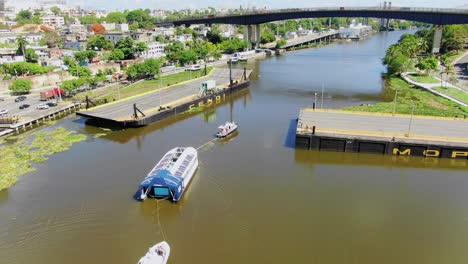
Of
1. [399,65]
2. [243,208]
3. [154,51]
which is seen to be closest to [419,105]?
[399,65]

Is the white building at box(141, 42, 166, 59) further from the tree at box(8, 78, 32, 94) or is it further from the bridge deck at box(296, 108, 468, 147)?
the bridge deck at box(296, 108, 468, 147)

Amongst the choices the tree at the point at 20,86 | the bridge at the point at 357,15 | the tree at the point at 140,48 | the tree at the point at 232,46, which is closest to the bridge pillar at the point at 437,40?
the bridge at the point at 357,15

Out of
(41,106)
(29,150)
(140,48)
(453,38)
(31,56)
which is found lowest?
(29,150)

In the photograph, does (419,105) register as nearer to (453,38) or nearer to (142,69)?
(142,69)

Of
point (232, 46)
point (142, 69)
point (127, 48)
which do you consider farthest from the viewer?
point (232, 46)

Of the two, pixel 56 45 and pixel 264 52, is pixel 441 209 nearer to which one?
pixel 264 52

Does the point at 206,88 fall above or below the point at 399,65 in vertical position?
below

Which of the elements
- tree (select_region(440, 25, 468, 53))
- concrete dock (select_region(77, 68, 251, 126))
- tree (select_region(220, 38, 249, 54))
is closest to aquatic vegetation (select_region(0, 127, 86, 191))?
concrete dock (select_region(77, 68, 251, 126))

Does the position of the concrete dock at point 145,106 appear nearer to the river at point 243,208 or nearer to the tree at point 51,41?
the river at point 243,208
